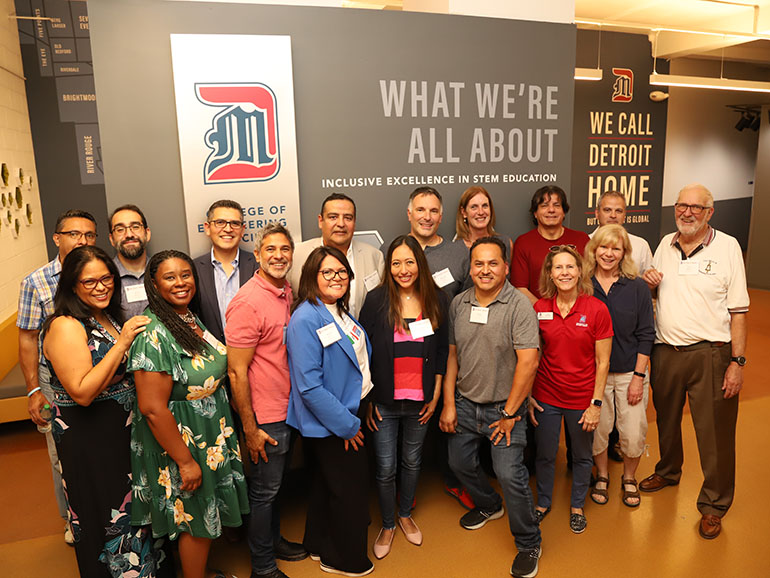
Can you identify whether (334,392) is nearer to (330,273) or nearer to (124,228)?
(330,273)

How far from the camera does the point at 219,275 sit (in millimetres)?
2900

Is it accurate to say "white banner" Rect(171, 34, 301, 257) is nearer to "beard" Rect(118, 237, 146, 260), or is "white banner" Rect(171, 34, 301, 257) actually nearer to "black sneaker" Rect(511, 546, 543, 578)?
"beard" Rect(118, 237, 146, 260)

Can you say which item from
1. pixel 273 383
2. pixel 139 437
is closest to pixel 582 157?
pixel 273 383

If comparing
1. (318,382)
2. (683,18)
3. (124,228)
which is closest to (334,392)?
(318,382)

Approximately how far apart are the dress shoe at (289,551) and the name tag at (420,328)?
130cm

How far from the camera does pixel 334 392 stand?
7.96ft

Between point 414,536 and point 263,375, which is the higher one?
point 263,375

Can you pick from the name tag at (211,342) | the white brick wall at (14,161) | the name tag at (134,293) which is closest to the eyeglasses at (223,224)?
the name tag at (134,293)

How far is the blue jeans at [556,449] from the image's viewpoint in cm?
287

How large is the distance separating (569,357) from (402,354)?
89cm

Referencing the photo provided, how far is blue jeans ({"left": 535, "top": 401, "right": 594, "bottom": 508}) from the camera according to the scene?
2869 millimetres

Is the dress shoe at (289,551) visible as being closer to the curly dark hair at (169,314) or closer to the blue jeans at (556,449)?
the curly dark hair at (169,314)

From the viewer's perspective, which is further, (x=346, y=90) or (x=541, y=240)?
Answer: (x=541, y=240)

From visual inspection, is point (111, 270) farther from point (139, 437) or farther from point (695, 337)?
point (695, 337)
